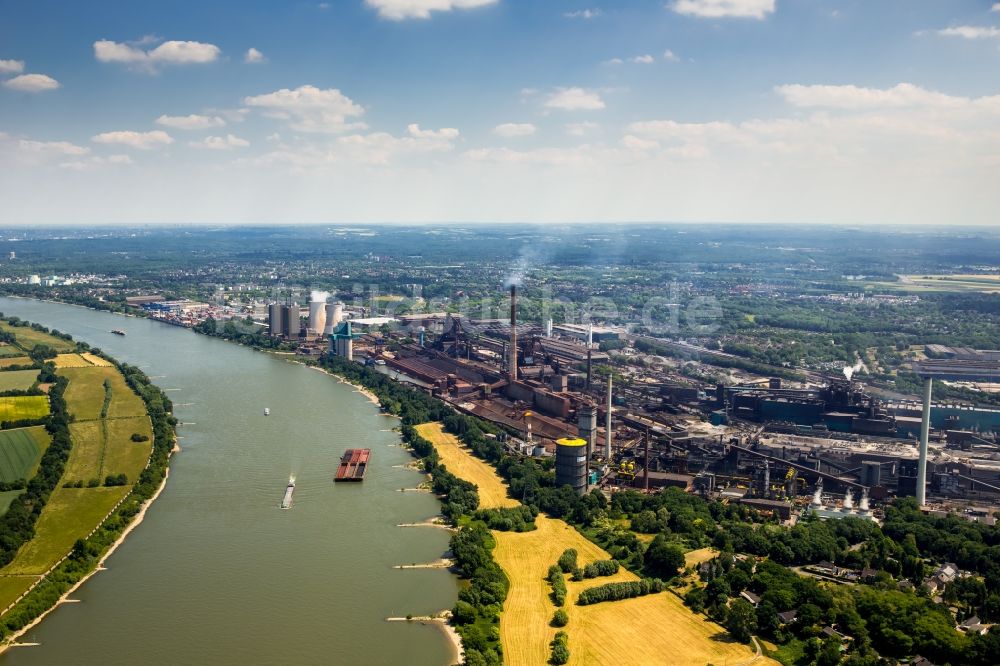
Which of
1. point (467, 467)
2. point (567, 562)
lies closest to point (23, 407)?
point (467, 467)

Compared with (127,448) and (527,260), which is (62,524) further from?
(527,260)

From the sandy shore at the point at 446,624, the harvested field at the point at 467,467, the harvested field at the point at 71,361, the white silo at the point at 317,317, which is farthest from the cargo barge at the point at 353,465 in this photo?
the white silo at the point at 317,317

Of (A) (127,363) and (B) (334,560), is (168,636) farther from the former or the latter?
(A) (127,363)

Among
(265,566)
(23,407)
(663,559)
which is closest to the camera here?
(663,559)

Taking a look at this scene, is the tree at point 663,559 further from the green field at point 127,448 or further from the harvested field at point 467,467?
the green field at point 127,448

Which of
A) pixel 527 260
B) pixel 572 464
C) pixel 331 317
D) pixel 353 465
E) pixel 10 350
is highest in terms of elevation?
pixel 527 260
